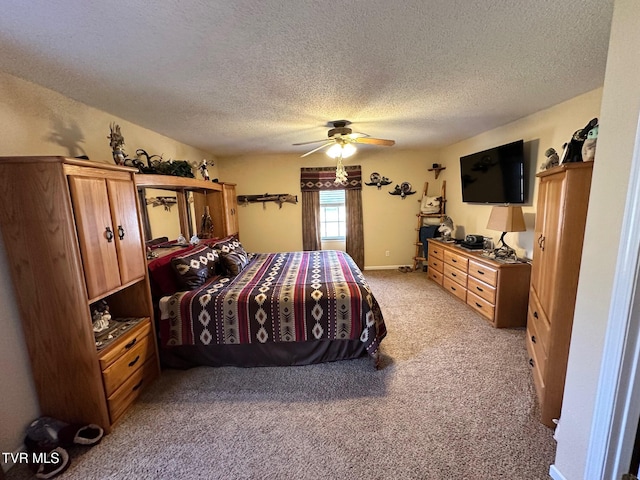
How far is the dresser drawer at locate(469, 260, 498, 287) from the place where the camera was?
3.05m

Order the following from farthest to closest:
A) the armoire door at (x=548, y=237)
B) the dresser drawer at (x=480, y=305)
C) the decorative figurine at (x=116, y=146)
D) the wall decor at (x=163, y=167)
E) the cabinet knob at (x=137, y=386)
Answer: the dresser drawer at (x=480, y=305) → the wall decor at (x=163, y=167) → the decorative figurine at (x=116, y=146) → the cabinet knob at (x=137, y=386) → the armoire door at (x=548, y=237)

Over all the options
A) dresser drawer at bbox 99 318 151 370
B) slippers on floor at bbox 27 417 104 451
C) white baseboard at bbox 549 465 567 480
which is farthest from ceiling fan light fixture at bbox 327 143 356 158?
slippers on floor at bbox 27 417 104 451

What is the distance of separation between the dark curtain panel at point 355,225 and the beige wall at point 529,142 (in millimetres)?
1707

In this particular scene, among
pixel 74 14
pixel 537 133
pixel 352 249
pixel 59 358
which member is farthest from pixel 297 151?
pixel 59 358

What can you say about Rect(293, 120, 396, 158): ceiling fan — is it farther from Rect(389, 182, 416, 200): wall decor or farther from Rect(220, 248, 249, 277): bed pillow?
Rect(389, 182, 416, 200): wall decor

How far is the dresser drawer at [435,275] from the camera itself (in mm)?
4400

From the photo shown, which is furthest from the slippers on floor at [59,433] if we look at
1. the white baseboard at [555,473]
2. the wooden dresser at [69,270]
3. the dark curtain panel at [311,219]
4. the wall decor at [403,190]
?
the wall decor at [403,190]

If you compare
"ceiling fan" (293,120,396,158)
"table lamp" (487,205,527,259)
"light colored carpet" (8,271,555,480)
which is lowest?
"light colored carpet" (8,271,555,480)

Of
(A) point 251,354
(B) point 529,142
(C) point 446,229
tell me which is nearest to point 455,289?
(C) point 446,229

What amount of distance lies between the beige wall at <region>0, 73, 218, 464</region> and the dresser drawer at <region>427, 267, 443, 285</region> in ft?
15.0

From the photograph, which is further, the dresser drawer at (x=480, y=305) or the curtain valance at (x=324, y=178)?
the curtain valance at (x=324, y=178)

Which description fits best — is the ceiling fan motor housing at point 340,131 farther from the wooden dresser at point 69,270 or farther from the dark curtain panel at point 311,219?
the dark curtain panel at point 311,219

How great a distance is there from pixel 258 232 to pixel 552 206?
15.1ft

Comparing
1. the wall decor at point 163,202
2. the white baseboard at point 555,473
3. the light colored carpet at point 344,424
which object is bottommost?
the light colored carpet at point 344,424
